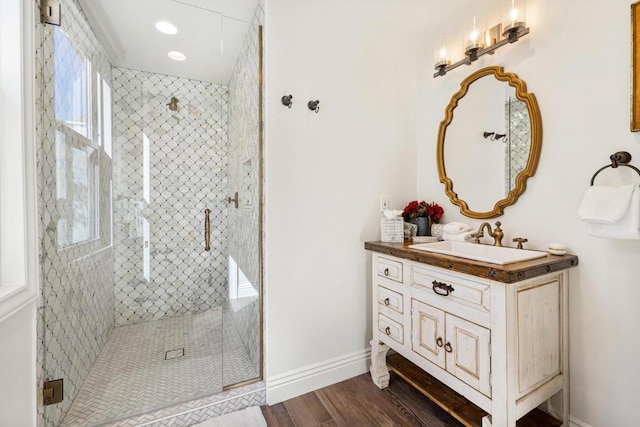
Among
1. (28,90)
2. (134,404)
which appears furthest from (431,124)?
(134,404)

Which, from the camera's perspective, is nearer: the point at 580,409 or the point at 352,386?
the point at 580,409

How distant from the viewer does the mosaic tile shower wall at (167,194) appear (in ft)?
7.16

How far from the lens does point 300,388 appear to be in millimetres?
1724

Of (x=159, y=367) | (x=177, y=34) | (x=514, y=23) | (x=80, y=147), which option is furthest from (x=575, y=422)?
(x=177, y=34)

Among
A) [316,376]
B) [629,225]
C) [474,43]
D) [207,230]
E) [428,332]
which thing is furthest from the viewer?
[207,230]

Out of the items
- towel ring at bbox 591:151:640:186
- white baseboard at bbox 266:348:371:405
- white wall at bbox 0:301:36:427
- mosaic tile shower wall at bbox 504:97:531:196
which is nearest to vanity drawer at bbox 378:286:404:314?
white baseboard at bbox 266:348:371:405

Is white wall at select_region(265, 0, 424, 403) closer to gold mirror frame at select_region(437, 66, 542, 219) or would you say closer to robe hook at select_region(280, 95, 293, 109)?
robe hook at select_region(280, 95, 293, 109)

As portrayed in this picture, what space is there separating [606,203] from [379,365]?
1454mm

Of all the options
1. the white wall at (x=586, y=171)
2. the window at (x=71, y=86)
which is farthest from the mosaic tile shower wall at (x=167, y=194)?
the white wall at (x=586, y=171)

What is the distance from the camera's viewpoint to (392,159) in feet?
6.82

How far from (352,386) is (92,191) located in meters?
2.16

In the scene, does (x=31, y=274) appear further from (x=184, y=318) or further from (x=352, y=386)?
(x=352, y=386)

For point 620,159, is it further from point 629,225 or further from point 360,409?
point 360,409

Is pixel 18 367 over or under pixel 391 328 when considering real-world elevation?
over
